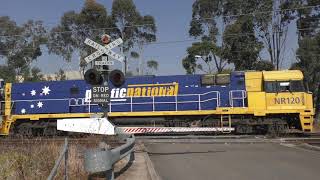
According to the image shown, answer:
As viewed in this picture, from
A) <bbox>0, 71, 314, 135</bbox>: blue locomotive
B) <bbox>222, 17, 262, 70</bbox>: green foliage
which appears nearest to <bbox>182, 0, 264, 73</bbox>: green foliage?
<bbox>222, 17, 262, 70</bbox>: green foliage

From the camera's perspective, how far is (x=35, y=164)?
32.7 ft

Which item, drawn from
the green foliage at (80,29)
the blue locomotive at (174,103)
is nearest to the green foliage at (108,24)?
the green foliage at (80,29)

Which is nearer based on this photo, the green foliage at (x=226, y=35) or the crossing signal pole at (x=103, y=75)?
the crossing signal pole at (x=103, y=75)

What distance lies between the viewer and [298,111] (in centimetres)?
2630

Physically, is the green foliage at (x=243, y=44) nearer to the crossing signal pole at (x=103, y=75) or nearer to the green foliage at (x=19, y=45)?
the green foliage at (x=19, y=45)

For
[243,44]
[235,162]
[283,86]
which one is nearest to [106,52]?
[235,162]

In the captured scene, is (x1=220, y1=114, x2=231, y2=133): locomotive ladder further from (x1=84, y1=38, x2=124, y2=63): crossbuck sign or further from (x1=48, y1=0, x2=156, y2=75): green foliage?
(x1=48, y1=0, x2=156, y2=75): green foliage

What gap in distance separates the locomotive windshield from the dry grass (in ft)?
57.1

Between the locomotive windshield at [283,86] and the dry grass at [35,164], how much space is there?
17.4 meters

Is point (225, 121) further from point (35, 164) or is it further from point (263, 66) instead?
point (263, 66)

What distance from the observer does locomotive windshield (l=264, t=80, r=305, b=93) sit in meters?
27.0

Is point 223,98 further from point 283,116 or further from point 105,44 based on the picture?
point 105,44

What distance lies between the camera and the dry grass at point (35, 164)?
943cm

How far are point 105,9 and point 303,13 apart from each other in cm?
2295
